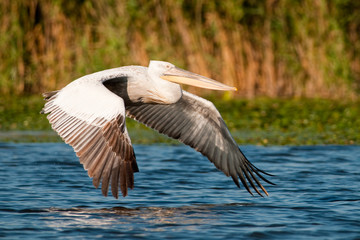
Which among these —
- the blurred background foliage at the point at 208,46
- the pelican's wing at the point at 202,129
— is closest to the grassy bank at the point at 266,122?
the blurred background foliage at the point at 208,46

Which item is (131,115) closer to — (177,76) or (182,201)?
(177,76)

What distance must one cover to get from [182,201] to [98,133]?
118 cm

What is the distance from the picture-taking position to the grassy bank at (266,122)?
9.67 metres

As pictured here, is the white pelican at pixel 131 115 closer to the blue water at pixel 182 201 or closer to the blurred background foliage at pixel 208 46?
the blue water at pixel 182 201

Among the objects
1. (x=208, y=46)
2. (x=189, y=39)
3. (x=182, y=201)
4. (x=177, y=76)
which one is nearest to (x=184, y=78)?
(x=177, y=76)

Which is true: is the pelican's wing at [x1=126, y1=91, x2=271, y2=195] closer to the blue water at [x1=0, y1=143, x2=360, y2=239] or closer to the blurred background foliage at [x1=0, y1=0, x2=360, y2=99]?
the blue water at [x1=0, y1=143, x2=360, y2=239]

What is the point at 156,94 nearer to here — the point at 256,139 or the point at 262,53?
the point at 256,139

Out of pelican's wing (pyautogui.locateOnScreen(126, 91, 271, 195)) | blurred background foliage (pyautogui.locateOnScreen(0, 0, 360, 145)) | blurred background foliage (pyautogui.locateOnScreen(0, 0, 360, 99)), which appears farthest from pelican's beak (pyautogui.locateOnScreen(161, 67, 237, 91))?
blurred background foliage (pyautogui.locateOnScreen(0, 0, 360, 99))

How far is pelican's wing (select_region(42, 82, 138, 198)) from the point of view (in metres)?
5.19

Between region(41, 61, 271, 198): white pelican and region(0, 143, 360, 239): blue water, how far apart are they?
0.30 m

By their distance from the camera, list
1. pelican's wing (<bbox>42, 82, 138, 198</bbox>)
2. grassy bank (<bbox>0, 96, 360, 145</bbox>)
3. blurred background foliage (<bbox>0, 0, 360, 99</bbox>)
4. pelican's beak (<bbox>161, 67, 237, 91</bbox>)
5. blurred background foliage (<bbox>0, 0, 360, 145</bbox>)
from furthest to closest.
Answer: blurred background foliage (<bbox>0, 0, 360, 99</bbox>) → blurred background foliage (<bbox>0, 0, 360, 145</bbox>) → grassy bank (<bbox>0, 96, 360, 145</bbox>) → pelican's beak (<bbox>161, 67, 237, 91</bbox>) → pelican's wing (<bbox>42, 82, 138, 198</bbox>)

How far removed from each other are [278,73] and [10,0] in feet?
16.2

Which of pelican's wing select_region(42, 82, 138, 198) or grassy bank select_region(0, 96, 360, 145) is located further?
grassy bank select_region(0, 96, 360, 145)

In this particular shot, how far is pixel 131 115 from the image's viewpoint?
23.4 ft
